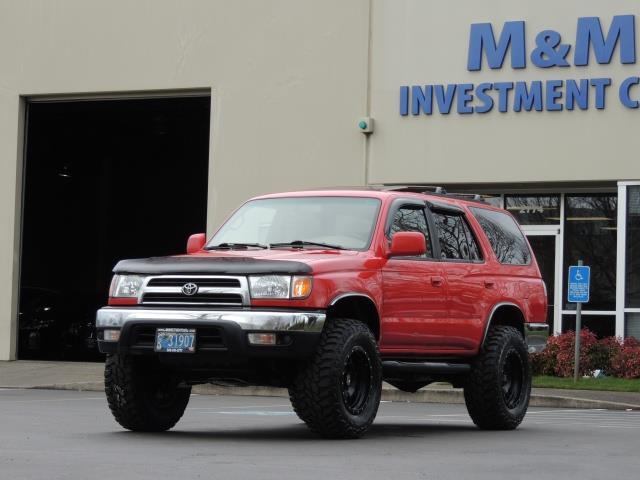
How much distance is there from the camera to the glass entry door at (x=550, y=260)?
24344mm

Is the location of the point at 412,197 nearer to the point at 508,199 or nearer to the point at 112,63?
the point at 508,199

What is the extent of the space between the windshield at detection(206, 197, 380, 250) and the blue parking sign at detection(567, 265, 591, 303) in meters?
9.16

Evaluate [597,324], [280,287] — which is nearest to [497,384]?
[280,287]

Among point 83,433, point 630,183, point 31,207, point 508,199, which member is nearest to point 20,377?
point 508,199

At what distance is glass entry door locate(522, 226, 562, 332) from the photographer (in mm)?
24344

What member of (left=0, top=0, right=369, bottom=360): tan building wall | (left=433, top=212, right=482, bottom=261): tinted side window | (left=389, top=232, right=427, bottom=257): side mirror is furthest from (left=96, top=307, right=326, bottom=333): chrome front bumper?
(left=0, top=0, right=369, bottom=360): tan building wall

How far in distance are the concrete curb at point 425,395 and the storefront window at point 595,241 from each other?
5.34 meters

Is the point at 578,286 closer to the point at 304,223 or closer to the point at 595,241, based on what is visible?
the point at 595,241

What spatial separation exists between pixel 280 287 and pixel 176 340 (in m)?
0.86

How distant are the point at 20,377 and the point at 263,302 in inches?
543

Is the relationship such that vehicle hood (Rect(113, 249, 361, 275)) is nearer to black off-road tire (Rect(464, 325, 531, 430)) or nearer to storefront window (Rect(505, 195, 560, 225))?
black off-road tire (Rect(464, 325, 531, 430))

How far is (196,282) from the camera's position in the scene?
36.0 feet

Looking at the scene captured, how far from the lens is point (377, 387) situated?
1133cm

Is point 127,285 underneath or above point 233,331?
above
